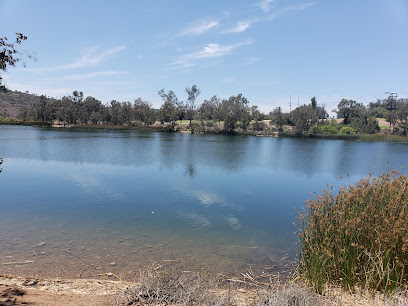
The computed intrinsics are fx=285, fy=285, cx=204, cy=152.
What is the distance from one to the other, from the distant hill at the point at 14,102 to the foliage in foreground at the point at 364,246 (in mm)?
179018

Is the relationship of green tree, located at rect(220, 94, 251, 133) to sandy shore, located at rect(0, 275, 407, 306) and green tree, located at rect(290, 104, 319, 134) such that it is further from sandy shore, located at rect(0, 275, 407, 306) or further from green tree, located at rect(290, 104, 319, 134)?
sandy shore, located at rect(0, 275, 407, 306)

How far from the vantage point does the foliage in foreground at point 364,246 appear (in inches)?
238

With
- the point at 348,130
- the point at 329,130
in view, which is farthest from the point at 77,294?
the point at 348,130

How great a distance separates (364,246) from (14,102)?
8390 inches

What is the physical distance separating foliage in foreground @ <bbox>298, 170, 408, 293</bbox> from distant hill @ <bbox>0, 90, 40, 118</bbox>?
587 feet

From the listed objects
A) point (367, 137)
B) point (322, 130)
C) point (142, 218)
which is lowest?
point (142, 218)

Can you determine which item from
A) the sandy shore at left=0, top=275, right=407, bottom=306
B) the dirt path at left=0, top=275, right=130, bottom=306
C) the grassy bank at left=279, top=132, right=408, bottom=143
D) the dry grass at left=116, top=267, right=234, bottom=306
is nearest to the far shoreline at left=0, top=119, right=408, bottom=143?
the grassy bank at left=279, top=132, right=408, bottom=143

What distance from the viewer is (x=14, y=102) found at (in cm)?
17800

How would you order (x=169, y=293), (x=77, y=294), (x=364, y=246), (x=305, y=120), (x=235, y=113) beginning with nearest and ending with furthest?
(x=169, y=293)
(x=77, y=294)
(x=364, y=246)
(x=305, y=120)
(x=235, y=113)

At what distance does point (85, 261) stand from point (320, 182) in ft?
63.8

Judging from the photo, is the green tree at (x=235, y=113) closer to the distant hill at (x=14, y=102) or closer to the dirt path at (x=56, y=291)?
the dirt path at (x=56, y=291)

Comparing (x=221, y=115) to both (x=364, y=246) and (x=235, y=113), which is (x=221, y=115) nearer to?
(x=235, y=113)

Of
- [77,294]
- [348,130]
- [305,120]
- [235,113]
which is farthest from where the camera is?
[235,113]

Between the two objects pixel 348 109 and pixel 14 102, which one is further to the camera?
pixel 14 102
